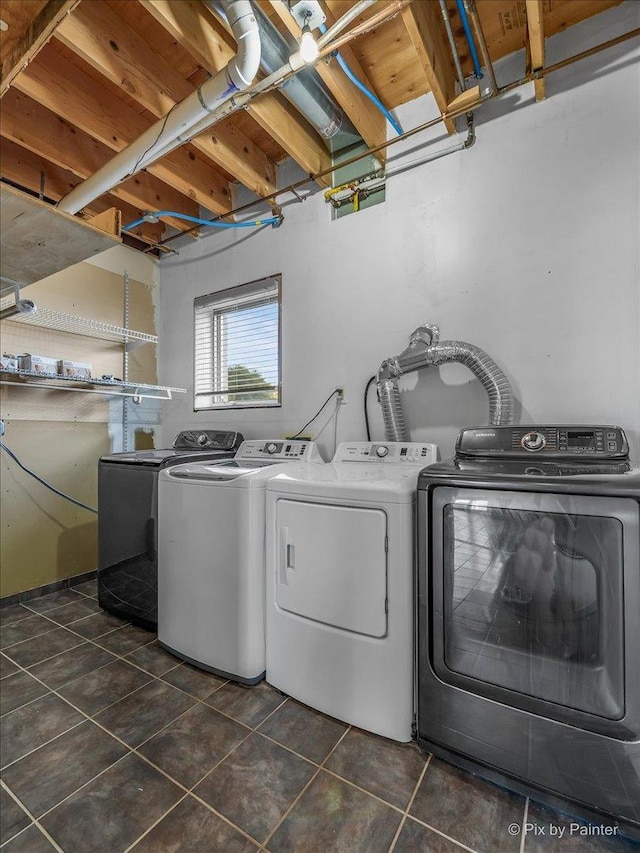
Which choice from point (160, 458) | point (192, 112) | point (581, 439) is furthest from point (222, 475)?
point (192, 112)

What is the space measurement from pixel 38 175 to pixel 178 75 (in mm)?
1297

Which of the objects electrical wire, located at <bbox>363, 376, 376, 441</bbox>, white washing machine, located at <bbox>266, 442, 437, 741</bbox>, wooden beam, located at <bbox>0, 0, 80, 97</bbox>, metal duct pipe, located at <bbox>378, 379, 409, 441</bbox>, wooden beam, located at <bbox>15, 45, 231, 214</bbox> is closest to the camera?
wooden beam, located at <bbox>0, 0, 80, 97</bbox>

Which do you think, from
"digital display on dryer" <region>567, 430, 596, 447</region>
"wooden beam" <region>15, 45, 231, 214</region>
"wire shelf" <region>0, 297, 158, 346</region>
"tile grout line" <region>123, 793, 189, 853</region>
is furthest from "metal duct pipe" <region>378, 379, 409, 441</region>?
"wire shelf" <region>0, 297, 158, 346</region>

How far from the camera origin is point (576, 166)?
5.99 feet

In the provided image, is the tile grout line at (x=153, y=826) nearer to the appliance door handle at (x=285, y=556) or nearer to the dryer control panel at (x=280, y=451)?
the appliance door handle at (x=285, y=556)

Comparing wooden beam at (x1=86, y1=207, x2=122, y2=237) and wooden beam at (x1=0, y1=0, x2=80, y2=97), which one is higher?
wooden beam at (x1=0, y1=0, x2=80, y2=97)

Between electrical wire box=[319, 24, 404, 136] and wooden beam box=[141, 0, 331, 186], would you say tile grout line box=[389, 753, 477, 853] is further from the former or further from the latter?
wooden beam box=[141, 0, 331, 186]

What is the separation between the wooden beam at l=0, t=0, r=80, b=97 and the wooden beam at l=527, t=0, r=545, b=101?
160cm

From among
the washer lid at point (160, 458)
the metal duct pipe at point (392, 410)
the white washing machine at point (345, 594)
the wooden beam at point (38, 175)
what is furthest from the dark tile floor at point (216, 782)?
the wooden beam at point (38, 175)

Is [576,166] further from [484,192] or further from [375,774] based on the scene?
[375,774]

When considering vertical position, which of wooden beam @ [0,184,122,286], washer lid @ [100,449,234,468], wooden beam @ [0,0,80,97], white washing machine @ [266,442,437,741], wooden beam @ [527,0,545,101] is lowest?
white washing machine @ [266,442,437,741]

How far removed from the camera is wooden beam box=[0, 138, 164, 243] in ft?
8.27

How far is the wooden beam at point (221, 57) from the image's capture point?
157 cm

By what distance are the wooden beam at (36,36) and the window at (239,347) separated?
1596mm
